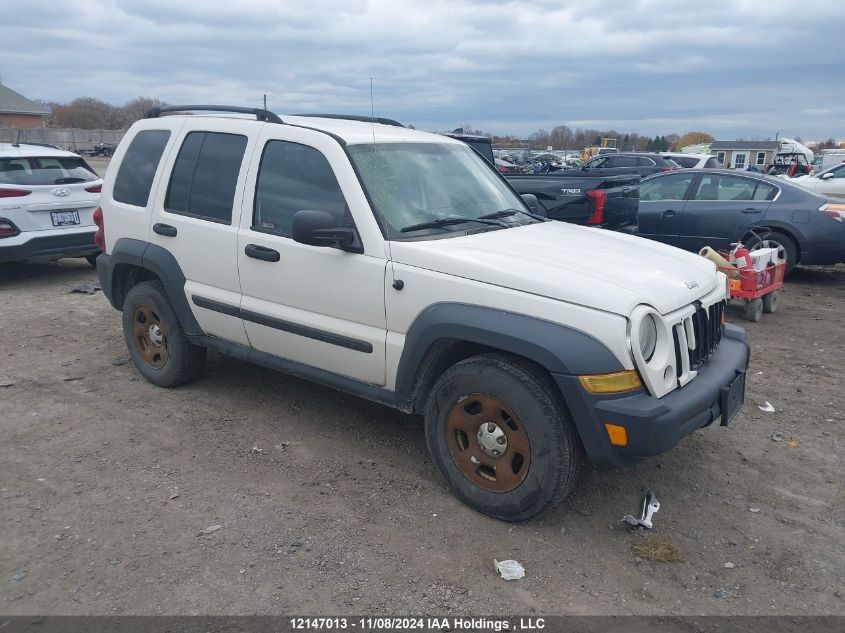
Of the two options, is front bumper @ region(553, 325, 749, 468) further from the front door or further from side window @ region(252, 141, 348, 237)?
side window @ region(252, 141, 348, 237)

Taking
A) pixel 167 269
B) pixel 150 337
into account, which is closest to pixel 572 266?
pixel 167 269

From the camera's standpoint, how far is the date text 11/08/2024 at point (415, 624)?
2857 mm

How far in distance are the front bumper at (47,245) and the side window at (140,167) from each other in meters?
3.83

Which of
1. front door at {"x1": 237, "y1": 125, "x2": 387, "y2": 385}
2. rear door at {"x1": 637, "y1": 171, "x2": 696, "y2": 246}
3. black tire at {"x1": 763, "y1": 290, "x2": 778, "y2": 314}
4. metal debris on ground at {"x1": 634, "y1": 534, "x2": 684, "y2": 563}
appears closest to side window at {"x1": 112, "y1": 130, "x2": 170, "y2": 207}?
front door at {"x1": 237, "y1": 125, "x2": 387, "y2": 385}

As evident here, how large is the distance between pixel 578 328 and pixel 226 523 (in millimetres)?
2062

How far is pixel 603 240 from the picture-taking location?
14.3ft

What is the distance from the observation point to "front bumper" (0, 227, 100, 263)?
826 cm

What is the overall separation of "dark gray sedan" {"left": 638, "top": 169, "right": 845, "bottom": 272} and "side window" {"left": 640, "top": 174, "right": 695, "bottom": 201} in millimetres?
14

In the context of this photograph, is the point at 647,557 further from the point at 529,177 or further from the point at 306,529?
the point at 529,177

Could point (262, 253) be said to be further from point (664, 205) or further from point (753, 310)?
point (664, 205)

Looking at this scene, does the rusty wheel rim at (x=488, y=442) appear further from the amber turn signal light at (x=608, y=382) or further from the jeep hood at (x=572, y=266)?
the jeep hood at (x=572, y=266)

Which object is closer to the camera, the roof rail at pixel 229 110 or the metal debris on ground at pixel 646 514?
the metal debris on ground at pixel 646 514

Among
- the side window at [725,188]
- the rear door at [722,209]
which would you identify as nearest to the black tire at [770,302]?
the rear door at [722,209]

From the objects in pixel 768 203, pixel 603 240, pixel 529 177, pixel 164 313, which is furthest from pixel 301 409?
pixel 768 203
